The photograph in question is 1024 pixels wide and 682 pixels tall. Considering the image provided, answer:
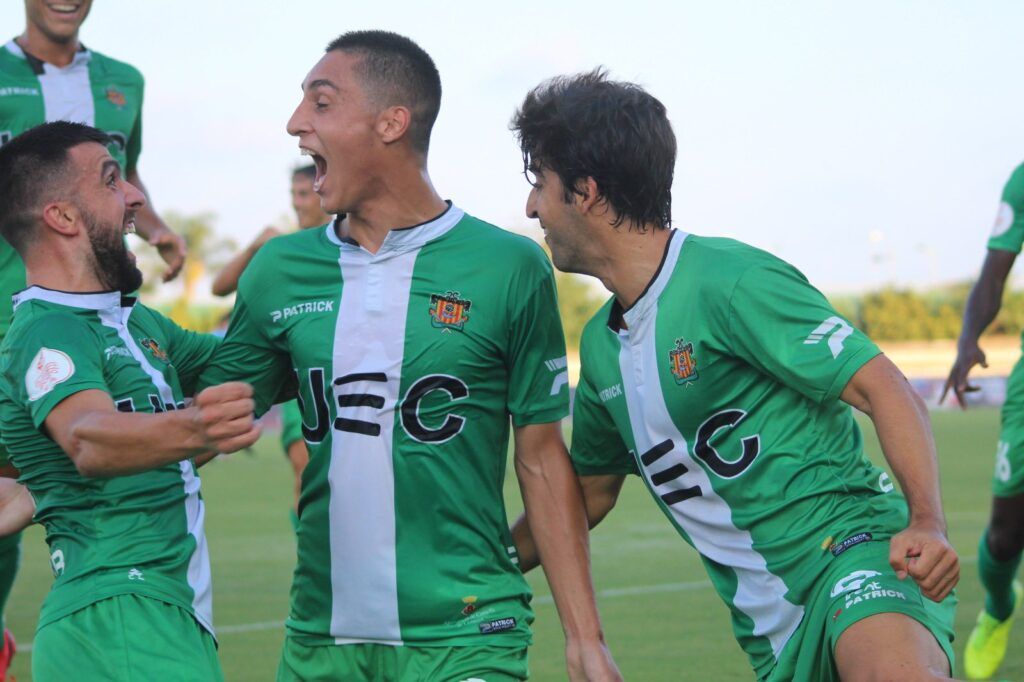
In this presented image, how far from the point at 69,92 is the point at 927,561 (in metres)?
4.41

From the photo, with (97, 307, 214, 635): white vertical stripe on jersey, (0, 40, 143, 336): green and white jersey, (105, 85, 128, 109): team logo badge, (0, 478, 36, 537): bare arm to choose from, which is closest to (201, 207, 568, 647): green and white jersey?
(97, 307, 214, 635): white vertical stripe on jersey

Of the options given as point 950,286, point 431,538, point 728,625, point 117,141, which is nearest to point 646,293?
point 431,538

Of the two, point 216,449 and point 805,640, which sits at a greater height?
point 216,449

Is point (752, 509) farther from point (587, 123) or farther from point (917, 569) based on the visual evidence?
point (587, 123)

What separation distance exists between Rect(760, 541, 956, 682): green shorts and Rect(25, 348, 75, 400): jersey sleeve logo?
1937 millimetres

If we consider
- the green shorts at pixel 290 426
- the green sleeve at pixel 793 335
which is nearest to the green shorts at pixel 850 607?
the green sleeve at pixel 793 335

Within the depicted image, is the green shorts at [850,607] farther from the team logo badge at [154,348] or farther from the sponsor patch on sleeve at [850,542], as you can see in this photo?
the team logo badge at [154,348]

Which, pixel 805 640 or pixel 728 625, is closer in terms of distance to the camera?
pixel 805 640

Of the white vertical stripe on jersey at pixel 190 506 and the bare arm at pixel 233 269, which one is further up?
the white vertical stripe on jersey at pixel 190 506

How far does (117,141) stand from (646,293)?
3259mm

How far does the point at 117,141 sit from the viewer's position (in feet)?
20.7

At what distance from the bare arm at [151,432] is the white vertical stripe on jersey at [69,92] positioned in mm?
3080

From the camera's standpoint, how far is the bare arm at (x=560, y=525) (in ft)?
12.6

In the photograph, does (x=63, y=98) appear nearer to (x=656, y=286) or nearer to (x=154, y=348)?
(x=154, y=348)
